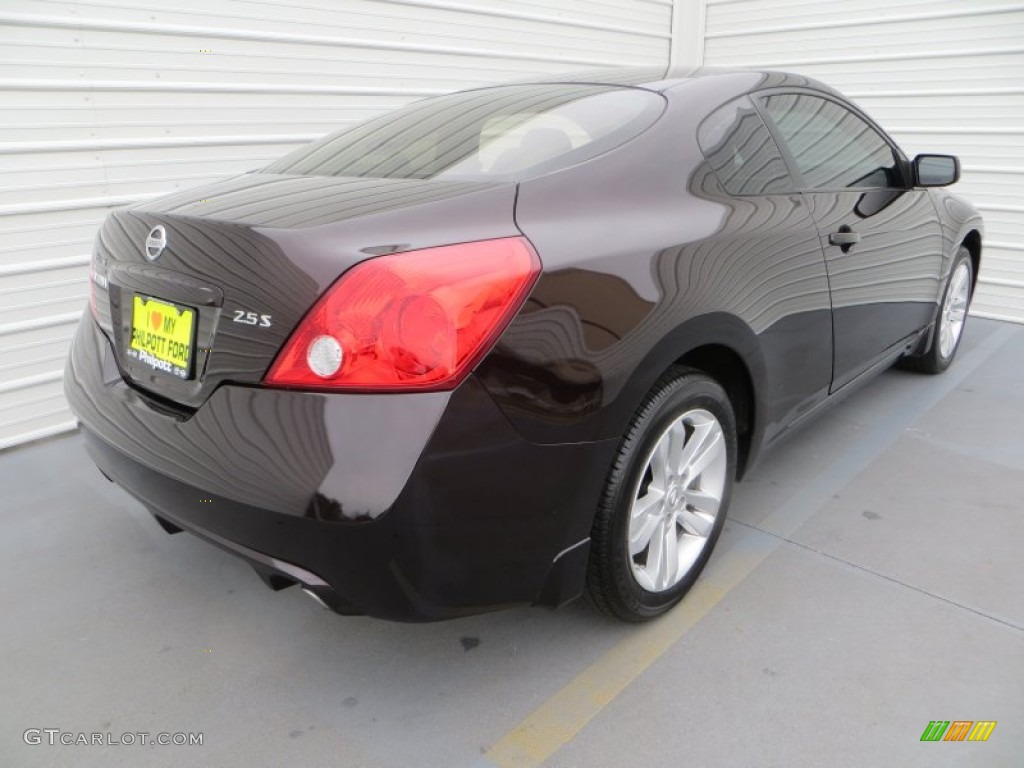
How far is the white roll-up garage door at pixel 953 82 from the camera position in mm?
5184

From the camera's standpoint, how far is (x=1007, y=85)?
5156 mm

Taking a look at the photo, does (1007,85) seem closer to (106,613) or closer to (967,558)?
(967,558)

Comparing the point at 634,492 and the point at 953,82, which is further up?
the point at 953,82

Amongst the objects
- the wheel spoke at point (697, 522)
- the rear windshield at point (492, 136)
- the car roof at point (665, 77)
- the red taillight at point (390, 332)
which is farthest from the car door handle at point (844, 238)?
the red taillight at point (390, 332)

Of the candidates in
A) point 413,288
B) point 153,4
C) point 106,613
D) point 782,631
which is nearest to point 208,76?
point 153,4

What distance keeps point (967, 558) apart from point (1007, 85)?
14.3 ft

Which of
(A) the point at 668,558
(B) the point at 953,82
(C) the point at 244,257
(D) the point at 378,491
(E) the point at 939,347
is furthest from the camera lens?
(B) the point at 953,82

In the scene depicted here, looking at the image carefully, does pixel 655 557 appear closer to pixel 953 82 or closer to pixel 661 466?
pixel 661 466

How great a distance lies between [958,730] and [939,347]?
8.90 feet

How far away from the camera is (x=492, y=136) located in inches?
80.2

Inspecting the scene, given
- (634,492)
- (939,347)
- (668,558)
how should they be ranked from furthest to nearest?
(939,347)
(668,558)
(634,492)

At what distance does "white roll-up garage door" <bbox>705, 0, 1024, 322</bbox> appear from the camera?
5.18 m

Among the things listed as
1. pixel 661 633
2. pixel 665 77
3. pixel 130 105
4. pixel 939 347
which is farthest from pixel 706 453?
pixel 130 105

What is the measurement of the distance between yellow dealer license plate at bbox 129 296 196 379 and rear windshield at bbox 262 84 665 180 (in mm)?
638
